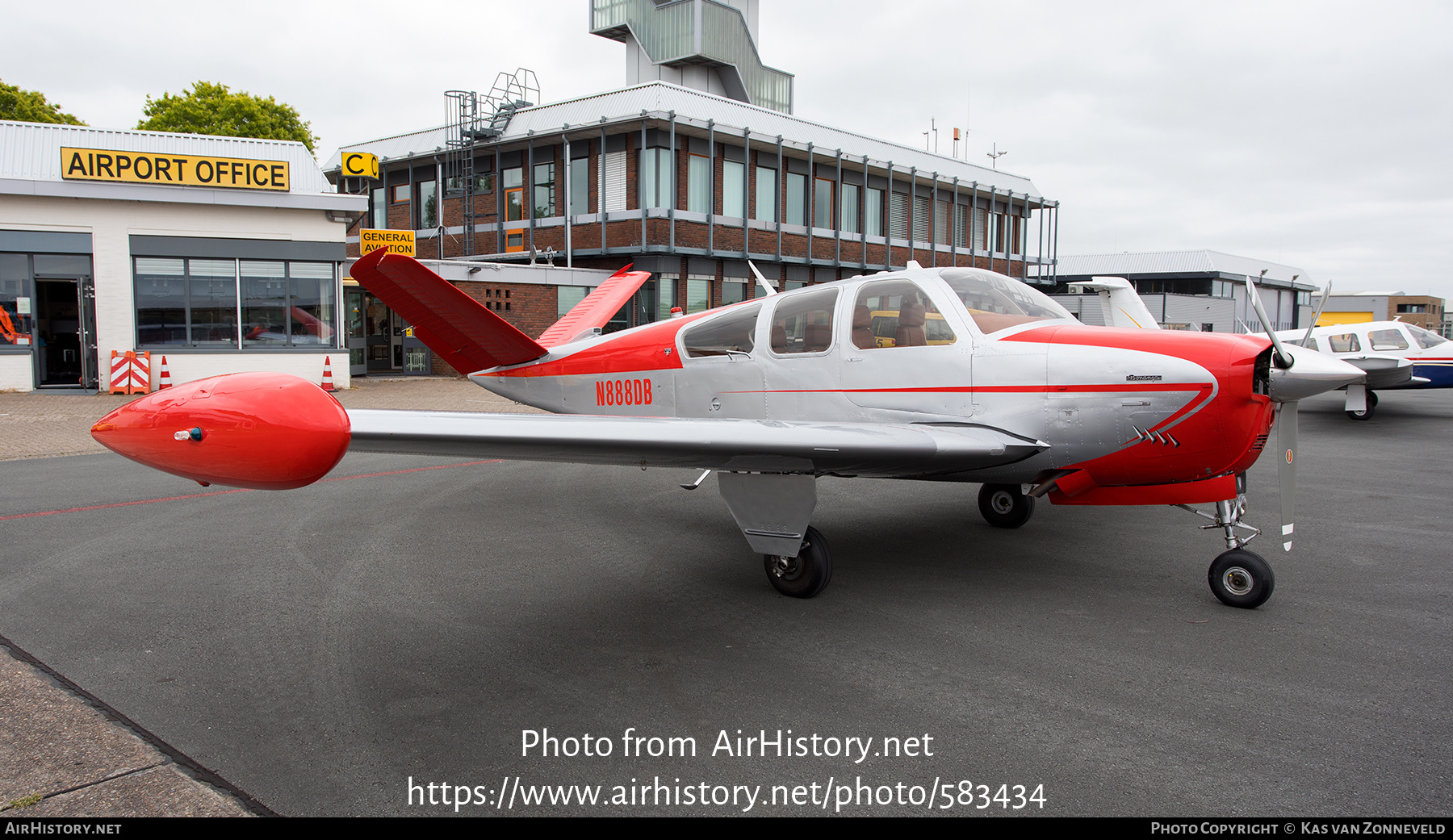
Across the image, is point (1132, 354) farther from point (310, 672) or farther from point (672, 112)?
point (672, 112)

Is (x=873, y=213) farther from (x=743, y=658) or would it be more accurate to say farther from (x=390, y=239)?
(x=743, y=658)

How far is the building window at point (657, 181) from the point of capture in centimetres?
2508

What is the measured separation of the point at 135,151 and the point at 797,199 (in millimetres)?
19021

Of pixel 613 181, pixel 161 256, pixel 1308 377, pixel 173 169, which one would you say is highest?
pixel 613 181

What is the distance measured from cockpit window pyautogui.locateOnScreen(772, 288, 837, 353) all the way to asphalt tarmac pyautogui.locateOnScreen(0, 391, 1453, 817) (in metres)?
1.61

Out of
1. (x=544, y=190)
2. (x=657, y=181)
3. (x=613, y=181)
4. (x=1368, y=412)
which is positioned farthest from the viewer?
(x=544, y=190)

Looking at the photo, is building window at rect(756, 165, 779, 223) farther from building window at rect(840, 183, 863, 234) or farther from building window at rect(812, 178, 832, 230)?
building window at rect(840, 183, 863, 234)

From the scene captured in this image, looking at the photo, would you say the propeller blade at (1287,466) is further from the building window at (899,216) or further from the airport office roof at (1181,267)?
the airport office roof at (1181,267)

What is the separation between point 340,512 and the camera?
7578 mm

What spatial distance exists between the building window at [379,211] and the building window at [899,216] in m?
19.8

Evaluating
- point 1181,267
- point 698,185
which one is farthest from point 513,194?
point 1181,267

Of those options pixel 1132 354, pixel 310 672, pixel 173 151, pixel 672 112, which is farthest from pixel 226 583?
pixel 672 112

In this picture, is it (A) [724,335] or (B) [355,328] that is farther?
(B) [355,328]

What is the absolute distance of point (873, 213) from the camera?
103 ft
